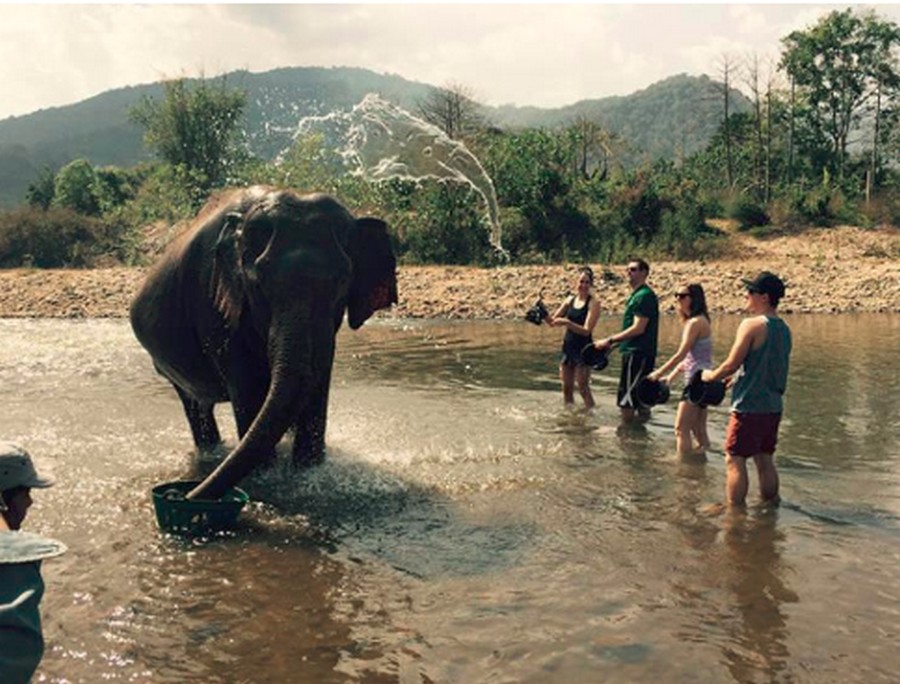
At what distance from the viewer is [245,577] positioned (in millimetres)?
5777

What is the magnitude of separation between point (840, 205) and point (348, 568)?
3897 cm

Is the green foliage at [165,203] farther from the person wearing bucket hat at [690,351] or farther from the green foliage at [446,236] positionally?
the person wearing bucket hat at [690,351]

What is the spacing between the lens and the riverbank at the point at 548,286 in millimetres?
26266

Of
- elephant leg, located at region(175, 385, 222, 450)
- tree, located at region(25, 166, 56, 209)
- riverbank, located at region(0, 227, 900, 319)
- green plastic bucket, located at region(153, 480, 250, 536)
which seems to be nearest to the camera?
green plastic bucket, located at region(153, 480, 250, 536)

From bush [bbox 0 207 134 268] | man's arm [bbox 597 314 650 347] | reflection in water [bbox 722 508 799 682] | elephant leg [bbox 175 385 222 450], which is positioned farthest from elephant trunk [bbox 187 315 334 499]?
bush [bbox 0 207 134 268]

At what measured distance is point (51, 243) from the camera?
1512 inches

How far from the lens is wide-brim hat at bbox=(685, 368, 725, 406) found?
7492mm

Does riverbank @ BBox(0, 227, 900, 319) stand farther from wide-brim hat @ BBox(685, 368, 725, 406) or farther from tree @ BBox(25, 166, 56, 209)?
tree @ BBox(25, 166, 56, 209)

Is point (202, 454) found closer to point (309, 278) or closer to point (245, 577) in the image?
point (309, 278)

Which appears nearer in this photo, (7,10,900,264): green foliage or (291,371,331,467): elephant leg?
(291,371,331,467): elephant leg

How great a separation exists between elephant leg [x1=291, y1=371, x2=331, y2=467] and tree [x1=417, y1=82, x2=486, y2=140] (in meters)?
42.7

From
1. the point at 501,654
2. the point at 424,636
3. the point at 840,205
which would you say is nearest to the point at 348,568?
the point at 424,636

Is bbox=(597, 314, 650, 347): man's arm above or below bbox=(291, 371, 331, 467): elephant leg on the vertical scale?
above

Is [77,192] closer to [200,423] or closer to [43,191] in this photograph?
[43,191]
